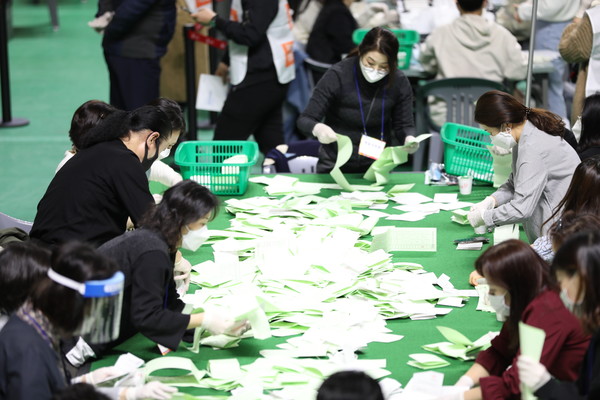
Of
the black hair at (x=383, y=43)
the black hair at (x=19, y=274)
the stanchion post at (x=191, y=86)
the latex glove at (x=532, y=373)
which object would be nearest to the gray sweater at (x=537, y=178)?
the black hair at (x=383, y=43)

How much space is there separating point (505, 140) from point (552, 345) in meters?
1.45

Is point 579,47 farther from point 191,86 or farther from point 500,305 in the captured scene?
point 500,305

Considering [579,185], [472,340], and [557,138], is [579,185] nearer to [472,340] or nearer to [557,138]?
[557,138]

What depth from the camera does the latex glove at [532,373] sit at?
2.52m

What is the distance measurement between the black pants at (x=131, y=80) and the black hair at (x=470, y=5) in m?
2.34

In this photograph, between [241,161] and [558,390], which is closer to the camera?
[558,390]

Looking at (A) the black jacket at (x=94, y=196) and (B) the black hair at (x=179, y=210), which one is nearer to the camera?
(B) the black hair at (x=179, y=210)

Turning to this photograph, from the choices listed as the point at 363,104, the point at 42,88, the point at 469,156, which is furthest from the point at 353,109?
the point at 42,88

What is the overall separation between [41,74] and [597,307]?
9.37 metres

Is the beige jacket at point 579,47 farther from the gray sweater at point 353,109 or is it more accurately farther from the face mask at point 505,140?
the face mask at point 505,140

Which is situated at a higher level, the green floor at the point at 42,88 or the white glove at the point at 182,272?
the white glove at the point at 182,272

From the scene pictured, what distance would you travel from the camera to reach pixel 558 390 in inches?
99.1

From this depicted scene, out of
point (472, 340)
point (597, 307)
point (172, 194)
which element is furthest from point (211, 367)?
point (597, 307)

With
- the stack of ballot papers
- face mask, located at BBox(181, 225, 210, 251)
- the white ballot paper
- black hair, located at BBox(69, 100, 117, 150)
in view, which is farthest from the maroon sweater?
the white ballot paper
